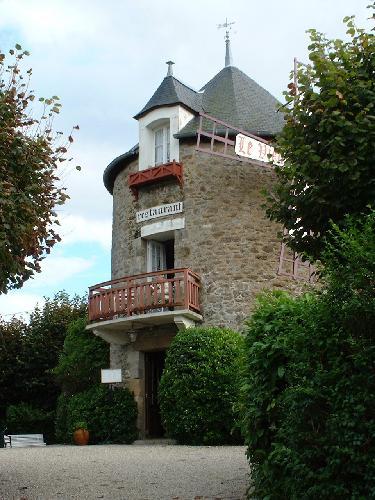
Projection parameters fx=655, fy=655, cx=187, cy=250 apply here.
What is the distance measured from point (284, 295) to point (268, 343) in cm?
75

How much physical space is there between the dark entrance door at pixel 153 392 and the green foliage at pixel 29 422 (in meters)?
4.70

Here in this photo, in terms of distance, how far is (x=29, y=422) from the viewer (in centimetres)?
1939

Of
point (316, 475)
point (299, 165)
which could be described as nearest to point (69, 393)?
point (299, 165)

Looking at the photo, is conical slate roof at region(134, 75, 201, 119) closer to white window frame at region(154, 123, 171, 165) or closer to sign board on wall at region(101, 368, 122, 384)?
white window frame at region(154, 123, 171, 165)

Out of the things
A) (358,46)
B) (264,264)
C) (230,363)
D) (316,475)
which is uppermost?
(358,46)

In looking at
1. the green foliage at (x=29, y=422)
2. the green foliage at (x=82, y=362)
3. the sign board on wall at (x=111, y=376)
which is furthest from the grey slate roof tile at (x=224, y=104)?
the green foliage at (x=29, y=422)

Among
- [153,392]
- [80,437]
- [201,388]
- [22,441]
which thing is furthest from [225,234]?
[22,441]

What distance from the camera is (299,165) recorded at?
7387 millimetres

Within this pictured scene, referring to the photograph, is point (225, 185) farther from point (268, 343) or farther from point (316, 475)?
point (316, 475)

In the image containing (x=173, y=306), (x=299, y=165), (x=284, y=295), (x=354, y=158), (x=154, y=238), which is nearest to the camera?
(x=284, y=295)

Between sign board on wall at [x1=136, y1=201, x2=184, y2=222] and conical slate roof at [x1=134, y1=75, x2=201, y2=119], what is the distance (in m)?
2.71

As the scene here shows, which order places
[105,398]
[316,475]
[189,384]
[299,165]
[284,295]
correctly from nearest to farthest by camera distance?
[316,475]
[284,295]
[299,165]
[189,384]
[105,398]

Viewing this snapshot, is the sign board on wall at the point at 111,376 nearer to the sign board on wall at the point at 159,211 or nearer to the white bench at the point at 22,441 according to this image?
the white bench at the point at 22,441

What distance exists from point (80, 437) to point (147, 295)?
12.1ft
